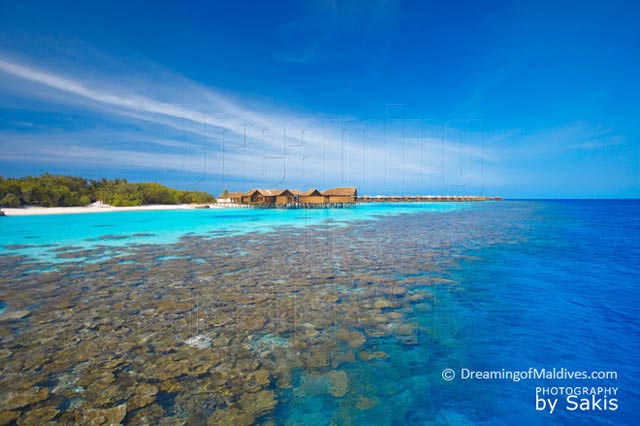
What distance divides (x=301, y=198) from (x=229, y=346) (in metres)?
49.4

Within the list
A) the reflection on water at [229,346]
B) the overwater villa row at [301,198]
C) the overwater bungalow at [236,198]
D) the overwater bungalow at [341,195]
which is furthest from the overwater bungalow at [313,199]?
the reflection on water at [229,346]

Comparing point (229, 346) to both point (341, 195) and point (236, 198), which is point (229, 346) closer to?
point (341, 195)

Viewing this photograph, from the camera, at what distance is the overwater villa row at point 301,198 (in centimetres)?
5028

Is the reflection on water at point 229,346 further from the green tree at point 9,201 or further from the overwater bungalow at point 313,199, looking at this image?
the green tree at point 9,201

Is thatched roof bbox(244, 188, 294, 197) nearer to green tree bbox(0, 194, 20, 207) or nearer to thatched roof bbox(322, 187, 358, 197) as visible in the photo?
thatched roof bbox(322, 187, 358, 197)

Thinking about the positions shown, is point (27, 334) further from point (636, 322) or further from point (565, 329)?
point (636, 322)

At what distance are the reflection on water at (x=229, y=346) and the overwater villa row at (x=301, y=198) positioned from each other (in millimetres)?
42732

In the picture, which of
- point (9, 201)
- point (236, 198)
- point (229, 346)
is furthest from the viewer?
point (236, 198)

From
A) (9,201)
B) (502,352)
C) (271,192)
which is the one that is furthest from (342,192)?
(9,201)

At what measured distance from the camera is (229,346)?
3.71 metres

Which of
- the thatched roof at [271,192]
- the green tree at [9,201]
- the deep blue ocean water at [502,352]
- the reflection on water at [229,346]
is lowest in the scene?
the deep blue ocean water at [502,352]

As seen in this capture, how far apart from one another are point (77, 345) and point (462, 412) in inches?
185

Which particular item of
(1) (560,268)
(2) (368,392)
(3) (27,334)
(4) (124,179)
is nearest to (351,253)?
(1) (560,268)

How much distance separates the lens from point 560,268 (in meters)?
8.33
